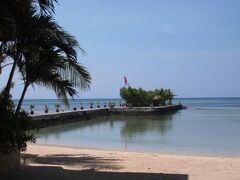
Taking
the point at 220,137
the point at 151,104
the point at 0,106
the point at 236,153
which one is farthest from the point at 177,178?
the point at 151,104

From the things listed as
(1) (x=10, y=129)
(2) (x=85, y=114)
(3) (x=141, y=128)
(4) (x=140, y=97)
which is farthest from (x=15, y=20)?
(4) (x=140, y=97)

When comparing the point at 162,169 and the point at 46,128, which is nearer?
the point at 162,169

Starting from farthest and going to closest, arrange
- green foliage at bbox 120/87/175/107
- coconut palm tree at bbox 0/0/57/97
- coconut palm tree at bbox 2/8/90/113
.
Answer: green foliage at bbox 120/87/175/107 < coconut palm tree at bbox 2/8/90/113 < coconut palm tree at bbox 0/0/57/97

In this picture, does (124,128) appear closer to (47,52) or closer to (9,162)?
(47,52)

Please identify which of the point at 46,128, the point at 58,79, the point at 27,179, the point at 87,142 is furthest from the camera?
the point at 46,128

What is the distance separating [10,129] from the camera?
25.3ft

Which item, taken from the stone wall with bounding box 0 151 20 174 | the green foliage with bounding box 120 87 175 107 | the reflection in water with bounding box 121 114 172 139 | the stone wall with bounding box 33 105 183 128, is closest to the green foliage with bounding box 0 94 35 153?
the stone wall with bounding box 0 151 20 174

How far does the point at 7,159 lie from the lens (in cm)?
805

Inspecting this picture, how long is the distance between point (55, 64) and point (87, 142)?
1055cm

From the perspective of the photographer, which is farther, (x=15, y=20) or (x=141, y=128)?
(x=141, y=128)

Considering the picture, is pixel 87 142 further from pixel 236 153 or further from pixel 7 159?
pixel 7 159

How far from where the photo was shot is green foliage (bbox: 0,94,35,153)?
7695 mm

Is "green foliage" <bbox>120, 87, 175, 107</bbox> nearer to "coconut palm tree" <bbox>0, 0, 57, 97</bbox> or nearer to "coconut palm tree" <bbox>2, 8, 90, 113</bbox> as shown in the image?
"coconut palm tree" <bbox>2, 8, 90, 113</bbox>

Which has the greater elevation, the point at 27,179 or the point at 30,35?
the point at 30,35
